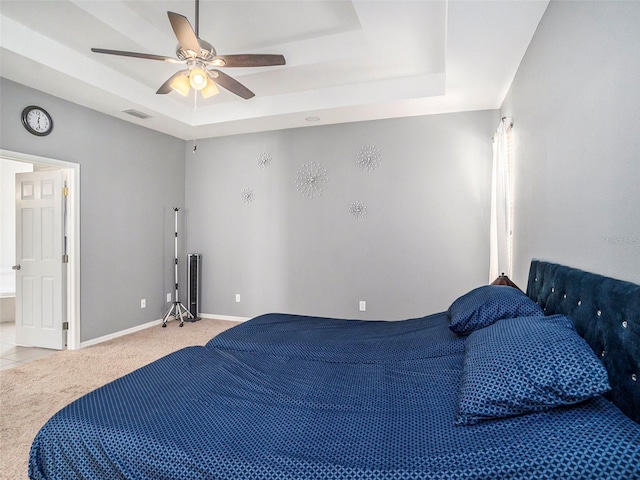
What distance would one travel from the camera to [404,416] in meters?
1.29

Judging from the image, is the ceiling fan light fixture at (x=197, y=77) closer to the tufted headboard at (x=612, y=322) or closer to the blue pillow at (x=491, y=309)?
the blue pillow at (x=491, y=309)

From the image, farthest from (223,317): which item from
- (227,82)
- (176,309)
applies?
(227,82)

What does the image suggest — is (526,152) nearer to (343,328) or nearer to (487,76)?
(487,76)

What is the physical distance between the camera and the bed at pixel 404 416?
40.5 inches

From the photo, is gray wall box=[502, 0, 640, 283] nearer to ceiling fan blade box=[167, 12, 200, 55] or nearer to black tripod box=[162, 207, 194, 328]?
ceiling fan blade box=[167, 12, 200, 55]

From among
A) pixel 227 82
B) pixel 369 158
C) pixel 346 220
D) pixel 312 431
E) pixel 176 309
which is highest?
pixel 227 82

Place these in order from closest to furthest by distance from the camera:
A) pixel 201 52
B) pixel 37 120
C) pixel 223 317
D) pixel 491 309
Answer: pixel 491 309 → pixel 201 52 → pixel 37 120 → pixel 223 317

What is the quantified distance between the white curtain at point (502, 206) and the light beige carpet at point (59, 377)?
3.34 metres

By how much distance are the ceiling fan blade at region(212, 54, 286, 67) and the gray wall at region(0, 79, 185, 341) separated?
235cm

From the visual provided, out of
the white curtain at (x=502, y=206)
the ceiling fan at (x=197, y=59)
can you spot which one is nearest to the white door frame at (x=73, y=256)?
the ceiling fan at (x=197, y=59)

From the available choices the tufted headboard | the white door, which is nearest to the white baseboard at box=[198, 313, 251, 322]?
the white door

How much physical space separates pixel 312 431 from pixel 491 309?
3.98 feet

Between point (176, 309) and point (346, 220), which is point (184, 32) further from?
point (176, 309)

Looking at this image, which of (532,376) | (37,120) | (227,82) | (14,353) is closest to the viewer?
(532,376)
